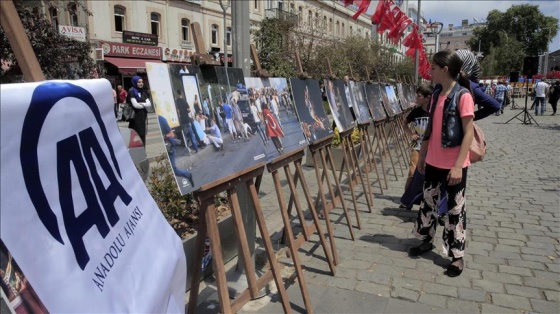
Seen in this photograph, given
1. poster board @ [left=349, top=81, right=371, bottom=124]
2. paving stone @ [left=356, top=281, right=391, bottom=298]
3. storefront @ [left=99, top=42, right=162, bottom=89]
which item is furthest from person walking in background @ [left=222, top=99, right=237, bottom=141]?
storefront @ [left=99, top=42, right=162, bottom=89]

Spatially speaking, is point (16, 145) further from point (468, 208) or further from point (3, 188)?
point (468, 208)

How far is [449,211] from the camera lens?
3.72 meters

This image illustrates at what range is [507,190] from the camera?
Result: 6.71 metres

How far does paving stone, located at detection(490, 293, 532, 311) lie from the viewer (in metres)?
3.13

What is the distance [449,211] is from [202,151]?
7.95 feet

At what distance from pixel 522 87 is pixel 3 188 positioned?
5865 centimetres

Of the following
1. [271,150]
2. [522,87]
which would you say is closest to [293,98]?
[271,150]

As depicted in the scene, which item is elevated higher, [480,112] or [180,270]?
[480,112]

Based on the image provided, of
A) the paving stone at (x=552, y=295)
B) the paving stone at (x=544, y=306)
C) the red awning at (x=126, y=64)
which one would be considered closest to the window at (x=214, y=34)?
the red awning at (x=126, y=64)

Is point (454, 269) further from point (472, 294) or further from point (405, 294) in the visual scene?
point (405, 294)

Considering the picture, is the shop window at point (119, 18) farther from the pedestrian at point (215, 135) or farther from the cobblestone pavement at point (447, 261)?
the pedestrian at point (215, 135)

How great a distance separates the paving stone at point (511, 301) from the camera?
3127mm

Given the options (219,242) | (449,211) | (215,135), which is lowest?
(449,211)

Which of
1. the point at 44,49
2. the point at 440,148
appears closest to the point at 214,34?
the point at 44,49
